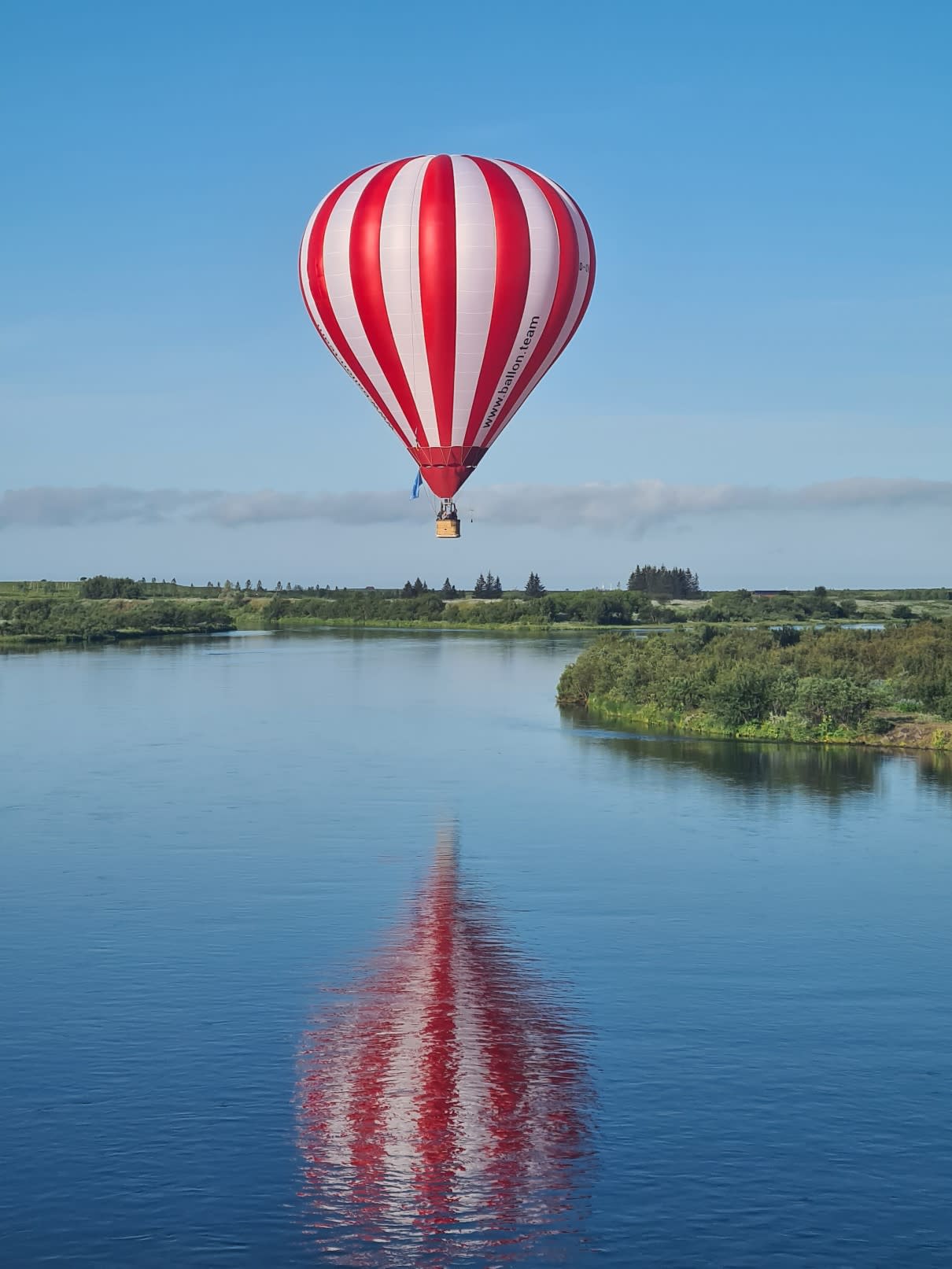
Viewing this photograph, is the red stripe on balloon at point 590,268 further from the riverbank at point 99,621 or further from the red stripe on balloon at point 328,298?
the riverbank at point 99,621

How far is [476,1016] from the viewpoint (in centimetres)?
2594

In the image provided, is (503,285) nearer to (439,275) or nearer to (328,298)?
(439,275)

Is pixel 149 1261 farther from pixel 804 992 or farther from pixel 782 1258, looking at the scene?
pixel 804 992

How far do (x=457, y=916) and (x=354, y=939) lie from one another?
2491 millimetres

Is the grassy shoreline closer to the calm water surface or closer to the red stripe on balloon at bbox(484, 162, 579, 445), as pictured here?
the calm water surface

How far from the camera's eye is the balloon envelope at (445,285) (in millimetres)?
34875

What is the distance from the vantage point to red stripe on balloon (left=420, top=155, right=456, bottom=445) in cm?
3472

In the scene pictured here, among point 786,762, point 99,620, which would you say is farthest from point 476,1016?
point 99,620

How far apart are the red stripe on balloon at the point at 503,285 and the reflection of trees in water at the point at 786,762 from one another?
15.4 m

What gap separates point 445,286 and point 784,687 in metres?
26.1

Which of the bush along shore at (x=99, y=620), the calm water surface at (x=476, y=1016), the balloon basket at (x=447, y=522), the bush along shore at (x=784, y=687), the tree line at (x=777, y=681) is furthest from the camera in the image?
the bush along shore at (x=99, y=620)

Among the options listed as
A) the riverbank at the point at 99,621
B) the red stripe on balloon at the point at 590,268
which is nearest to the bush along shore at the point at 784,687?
the red stripe on balloon at the point at 590,268

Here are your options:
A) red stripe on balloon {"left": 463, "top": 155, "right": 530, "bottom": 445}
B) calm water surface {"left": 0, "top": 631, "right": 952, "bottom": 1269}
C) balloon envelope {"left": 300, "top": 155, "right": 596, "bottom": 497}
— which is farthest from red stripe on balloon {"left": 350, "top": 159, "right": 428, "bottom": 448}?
calm water surface {"left": 0, "top": 631, "right": 952, "bottom": 1269}

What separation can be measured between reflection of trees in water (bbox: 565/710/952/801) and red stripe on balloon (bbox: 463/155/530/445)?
1543 cm
